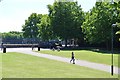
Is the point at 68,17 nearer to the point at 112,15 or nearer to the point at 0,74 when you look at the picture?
the point at 112,15

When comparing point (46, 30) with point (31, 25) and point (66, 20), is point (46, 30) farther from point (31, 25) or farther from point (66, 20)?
point (31, 25)

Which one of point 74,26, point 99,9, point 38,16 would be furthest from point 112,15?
point 38,16

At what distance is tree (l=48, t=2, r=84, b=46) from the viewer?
92750mm

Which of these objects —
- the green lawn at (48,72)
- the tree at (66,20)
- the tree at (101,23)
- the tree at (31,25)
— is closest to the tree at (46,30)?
the tree at (66,20)

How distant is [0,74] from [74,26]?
69.1 meters

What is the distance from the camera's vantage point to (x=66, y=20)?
93.6m

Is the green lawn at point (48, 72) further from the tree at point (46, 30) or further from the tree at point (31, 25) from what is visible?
the tree at point (31, 25)

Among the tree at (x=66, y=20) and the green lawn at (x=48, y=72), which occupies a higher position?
the tree at (x=66, y=20)

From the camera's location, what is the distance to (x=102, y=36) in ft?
247

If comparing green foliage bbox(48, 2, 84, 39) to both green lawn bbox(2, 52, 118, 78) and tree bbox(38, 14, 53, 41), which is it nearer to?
tree bbox(38, 14, 53, 41)

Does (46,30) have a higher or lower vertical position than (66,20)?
lower

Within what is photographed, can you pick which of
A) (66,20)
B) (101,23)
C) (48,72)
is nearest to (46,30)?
(66,20)

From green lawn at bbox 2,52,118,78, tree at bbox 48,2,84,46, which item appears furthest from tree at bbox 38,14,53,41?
green lawn at bbox 2,52,118,78

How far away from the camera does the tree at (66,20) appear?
304 ft
